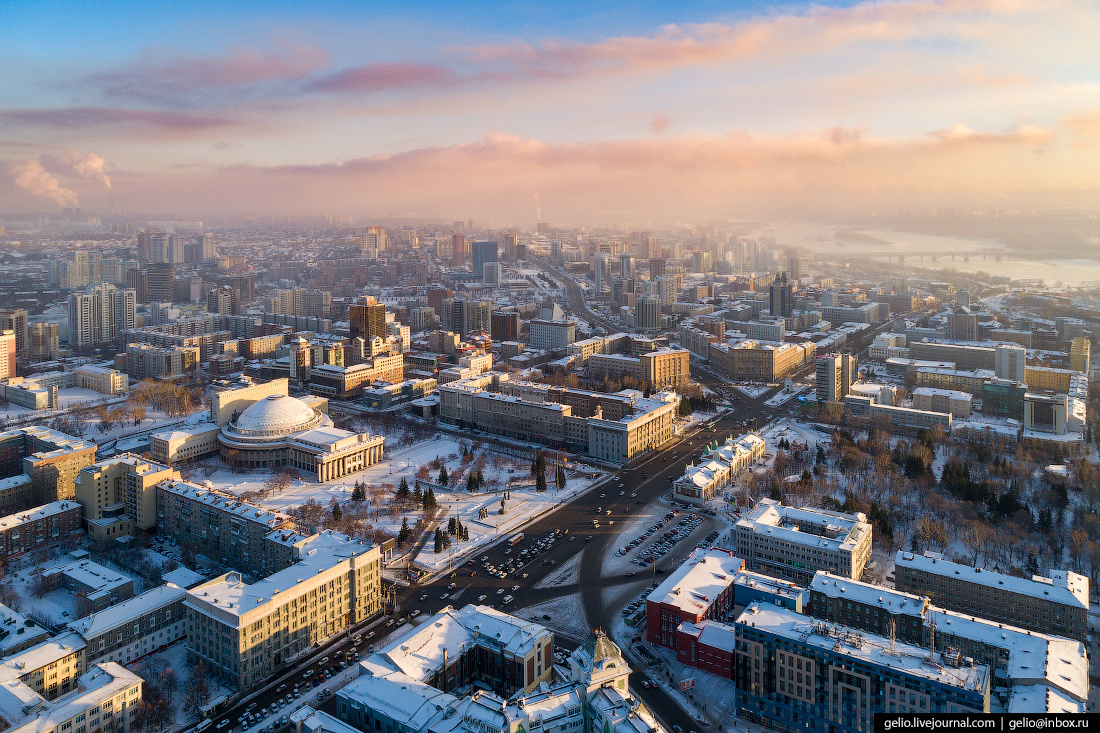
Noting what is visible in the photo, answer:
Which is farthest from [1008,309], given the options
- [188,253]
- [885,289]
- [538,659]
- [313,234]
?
[313,234]

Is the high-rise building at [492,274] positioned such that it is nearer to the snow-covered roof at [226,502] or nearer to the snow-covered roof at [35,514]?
the snow-covered roof at [226,502]

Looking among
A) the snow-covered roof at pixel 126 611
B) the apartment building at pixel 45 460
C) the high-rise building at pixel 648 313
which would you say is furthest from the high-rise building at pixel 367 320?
the snow-covered roof at pixel 126 611

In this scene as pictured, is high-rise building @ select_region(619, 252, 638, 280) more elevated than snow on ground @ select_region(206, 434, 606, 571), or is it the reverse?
high-rise building @ select_region(619, 252, 638, 280)

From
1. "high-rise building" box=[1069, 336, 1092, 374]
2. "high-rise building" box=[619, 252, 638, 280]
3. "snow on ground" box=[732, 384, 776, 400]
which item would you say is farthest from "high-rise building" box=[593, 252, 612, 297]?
"high-rise building" box=[1069, 336, 1092, 374]

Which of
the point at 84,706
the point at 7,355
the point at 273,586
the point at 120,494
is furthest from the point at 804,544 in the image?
the point at 7,355

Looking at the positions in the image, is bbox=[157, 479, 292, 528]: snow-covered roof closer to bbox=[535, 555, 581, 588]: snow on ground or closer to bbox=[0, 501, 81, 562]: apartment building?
bbox=[0, 501, 81, 562]: apartment building

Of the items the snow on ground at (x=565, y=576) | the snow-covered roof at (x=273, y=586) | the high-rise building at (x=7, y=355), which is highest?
the high-rise building at (x=7, y=355)

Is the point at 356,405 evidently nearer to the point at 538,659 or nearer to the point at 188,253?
the point at 538,659
